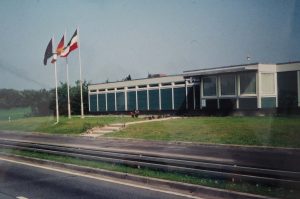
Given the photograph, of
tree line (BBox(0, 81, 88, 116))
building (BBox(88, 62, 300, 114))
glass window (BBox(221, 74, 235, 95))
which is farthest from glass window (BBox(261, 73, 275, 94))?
tree line (BBox(0, 81, 88, 116))

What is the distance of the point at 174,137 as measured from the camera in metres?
27.3

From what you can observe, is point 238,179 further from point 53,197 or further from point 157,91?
point 157,91

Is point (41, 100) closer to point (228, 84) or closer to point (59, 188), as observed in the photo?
point (228, 84)

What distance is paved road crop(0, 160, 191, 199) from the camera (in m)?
10.4

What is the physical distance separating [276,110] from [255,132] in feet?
37.1

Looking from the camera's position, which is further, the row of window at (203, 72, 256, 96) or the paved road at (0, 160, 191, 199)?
the row of window at (203, 72, 256, 96)

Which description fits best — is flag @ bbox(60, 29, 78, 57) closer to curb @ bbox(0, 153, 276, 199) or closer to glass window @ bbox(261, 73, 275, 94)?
glass window @ bbox(261, 73, 275, 94)

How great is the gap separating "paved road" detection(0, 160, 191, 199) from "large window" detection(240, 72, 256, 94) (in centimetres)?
2892

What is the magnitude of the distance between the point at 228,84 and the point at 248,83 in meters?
2.27

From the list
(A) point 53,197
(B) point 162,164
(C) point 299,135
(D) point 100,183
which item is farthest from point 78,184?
(C) point 299,135

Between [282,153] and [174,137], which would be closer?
[282,153]

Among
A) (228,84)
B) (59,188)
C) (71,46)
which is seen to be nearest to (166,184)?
(59,188)

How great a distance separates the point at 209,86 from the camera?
43969mm

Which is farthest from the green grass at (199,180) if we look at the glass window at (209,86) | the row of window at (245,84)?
the glass window at (209,86)
